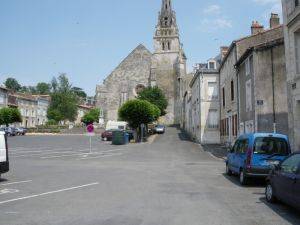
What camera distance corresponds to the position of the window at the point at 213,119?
43.6 m

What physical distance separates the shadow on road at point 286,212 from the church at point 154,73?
231 feet

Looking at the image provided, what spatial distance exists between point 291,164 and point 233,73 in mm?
23633

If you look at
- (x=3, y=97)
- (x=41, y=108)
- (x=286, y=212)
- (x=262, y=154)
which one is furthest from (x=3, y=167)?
(x=41, y=108)

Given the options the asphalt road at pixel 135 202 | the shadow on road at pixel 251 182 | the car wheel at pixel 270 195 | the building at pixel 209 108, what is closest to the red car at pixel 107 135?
the building at pixel 209 108

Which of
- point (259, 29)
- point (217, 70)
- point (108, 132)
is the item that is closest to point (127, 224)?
point (259, 29)

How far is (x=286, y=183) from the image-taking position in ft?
28.5

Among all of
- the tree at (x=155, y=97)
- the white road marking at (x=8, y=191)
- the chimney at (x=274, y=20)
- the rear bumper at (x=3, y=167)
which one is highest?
the chimney at (x=274, y=20)

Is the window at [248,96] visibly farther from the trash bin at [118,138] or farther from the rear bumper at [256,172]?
the trash bin at [118,138]

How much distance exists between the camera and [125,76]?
8394cm

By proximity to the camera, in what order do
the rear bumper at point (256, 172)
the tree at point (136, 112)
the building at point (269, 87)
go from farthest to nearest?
the tree at point (136, 112), the building at point (269, 87), the rear bumper at point (256, 172)

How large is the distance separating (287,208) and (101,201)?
4135 millimetres

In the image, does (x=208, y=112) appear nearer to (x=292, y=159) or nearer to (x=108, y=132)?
Result: (x=108, y=132)

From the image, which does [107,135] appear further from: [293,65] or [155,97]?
[293,65]

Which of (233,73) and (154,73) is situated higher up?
(154,73)
